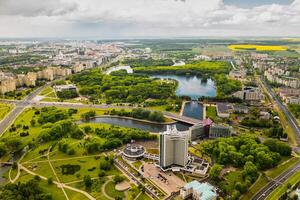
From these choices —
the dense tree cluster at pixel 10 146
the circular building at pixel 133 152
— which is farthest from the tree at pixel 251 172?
the dense tree cluster at pixel 10 146

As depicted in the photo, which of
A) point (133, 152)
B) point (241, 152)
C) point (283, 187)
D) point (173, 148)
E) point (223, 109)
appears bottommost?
point (283, 187)

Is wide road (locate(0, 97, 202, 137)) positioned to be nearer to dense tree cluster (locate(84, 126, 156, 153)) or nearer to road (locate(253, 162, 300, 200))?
dense tree cluster (locate(84, 126, 156, 153))

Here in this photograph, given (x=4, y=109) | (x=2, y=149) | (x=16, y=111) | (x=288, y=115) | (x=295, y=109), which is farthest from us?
(x=4, y=109)

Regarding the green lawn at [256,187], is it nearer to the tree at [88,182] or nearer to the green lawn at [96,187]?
the green lawn at [96,187]

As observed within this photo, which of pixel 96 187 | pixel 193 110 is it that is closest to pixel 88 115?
pixel 193 110

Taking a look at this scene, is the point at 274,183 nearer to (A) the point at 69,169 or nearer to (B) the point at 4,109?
(A) the point at 69,169

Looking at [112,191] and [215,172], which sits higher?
[215,172]

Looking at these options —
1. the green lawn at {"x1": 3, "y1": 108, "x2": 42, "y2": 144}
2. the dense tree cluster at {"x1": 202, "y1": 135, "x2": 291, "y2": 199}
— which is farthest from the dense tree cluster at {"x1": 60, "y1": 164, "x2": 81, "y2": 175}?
the dense tree cluster at {"x1": 202, "y1": 135, "x2": 291, "y2": 199}
